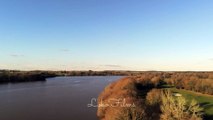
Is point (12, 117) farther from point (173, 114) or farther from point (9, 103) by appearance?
point (173, 114)

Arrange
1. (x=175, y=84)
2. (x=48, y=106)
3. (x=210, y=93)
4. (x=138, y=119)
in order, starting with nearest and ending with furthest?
1. (x=138, y=119)
2. (x=48, y=106)
3. (x=210, y=93)
4. (x=175, y=84)

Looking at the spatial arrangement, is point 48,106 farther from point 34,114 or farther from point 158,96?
point 158,96

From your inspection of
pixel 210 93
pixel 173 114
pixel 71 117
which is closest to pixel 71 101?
pixel 71 117

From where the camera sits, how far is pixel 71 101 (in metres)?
36.2

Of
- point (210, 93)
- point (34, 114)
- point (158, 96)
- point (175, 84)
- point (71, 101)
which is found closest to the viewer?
point (34, 114)

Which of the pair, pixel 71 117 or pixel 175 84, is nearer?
pixel 71 117

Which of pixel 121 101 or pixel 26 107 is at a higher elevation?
pixel 121 101

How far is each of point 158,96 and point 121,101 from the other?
825cm

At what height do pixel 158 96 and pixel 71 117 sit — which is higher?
pixel 158 96

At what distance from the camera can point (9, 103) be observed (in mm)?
33469

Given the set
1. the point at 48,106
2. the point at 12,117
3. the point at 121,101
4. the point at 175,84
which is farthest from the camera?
the point at 175,84

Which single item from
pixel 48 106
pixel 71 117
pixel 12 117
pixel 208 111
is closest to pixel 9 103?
pixel 48 106

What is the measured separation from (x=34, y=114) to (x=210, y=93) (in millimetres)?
33763

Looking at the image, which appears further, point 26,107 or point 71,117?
point 26,107
